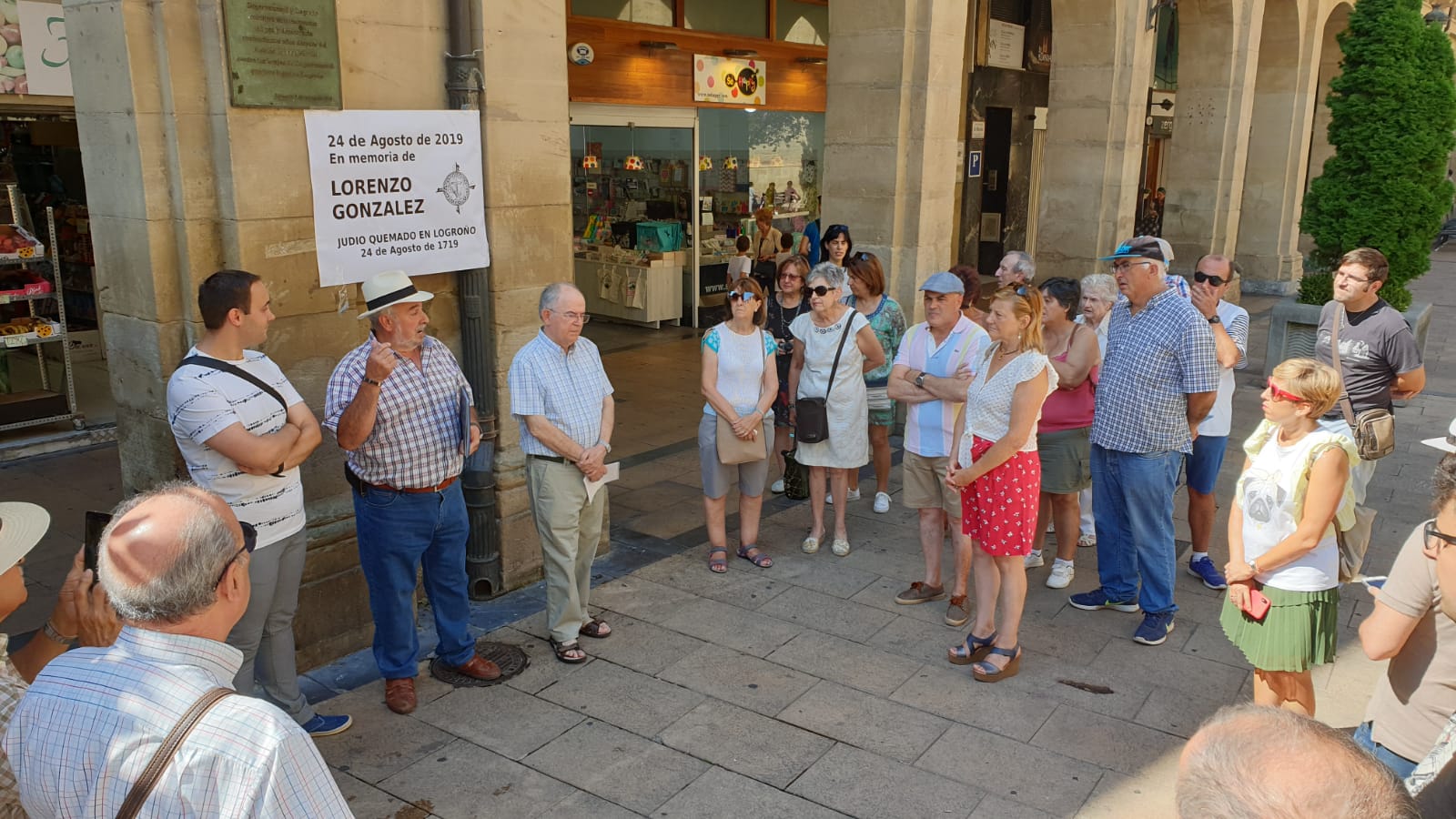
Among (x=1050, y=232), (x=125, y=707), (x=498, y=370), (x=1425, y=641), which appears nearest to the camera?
(x=125, y=707)

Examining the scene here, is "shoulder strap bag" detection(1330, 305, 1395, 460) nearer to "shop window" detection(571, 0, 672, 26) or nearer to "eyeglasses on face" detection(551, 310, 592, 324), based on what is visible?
"eyeglasses on face" detection(551, 310, 592, 324)

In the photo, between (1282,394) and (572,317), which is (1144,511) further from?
(572,317)

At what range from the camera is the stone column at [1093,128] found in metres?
11.4

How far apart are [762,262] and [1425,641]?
10502 millimetres

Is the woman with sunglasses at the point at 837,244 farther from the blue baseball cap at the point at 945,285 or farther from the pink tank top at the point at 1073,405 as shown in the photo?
the pink tank top at the point at 1073,405

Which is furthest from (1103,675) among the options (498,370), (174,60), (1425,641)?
(174,60)

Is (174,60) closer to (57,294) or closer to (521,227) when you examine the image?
(521,227)

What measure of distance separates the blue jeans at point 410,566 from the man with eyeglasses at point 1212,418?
3999 millimetres

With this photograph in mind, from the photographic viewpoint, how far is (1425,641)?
283 centimetres

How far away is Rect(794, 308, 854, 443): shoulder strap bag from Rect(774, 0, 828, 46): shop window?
9776 millimetres

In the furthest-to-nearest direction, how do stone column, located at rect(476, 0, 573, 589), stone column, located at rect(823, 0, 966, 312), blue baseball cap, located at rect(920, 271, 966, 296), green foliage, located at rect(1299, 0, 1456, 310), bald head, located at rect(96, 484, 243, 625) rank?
green foliage, located at rect(1299, 0, 1456, 310)
stone column, located at rect(823, 0, 966, 312)
blue baseball cap, located at rect(920, 271, 966, 296)
stone column, located at rect(476, 0, 573, 589)
bald head, located at rect(96, 484, 243, 625)

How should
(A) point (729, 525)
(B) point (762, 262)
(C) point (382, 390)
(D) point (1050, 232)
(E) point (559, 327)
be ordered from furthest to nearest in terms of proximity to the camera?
(B) point (762, 262)
(D) point (1050, 232)
(A) point (729, 525)
(E) point (559, 327)
(C) point (382, 390)

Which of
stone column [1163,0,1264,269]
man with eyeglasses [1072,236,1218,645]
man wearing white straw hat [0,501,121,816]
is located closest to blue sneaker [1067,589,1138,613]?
man with eyeglasses [1072,236,1218,645]

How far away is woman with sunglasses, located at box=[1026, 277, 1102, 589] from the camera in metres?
5.68
